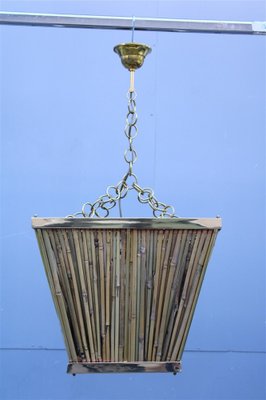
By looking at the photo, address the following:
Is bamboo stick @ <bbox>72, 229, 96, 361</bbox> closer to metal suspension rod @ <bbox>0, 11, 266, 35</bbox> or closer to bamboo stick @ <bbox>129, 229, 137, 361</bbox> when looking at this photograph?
bamboo stick @ <bbox>129, 229, 137, 361</bbox>

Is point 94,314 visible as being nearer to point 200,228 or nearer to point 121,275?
point 121,275

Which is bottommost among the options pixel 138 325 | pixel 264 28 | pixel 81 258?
pixel 138 325

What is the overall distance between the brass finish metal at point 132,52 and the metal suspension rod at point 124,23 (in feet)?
0.29

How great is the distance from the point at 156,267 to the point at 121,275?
52 millimetres

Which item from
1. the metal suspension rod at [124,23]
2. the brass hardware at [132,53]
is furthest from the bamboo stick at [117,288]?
the metal suspension rod at [124,23]

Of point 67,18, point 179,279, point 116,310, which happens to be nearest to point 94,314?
point 116,310

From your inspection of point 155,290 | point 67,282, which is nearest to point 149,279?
point 155,290

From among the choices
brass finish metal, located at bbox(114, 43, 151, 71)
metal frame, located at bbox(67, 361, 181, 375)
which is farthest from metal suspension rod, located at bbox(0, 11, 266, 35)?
metal frame, located at bbox(67, 361, 181, 375)

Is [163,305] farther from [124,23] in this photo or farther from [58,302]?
[124,23]

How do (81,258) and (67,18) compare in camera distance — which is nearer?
(81,258)

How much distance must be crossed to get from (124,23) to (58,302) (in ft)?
1.54

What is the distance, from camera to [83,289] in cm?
102

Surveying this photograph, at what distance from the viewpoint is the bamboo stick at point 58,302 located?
101cm

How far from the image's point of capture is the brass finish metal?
1.07 m
